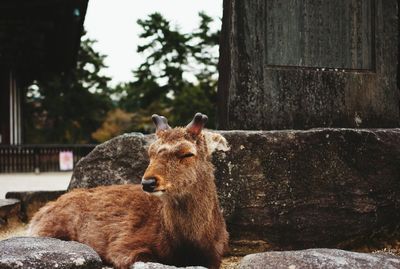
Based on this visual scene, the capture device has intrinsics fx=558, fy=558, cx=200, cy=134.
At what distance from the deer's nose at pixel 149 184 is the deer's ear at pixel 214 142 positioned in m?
0.87

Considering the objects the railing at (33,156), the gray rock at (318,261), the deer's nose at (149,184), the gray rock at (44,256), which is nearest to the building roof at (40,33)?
the railing at (33,156)

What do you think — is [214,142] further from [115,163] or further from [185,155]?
[115,163]

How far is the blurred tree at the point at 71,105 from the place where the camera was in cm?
3227

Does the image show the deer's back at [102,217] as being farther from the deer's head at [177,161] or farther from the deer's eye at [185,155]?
the deer's eye at [185,155]

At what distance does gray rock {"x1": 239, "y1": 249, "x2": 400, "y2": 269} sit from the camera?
3.49m

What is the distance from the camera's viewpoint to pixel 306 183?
517 cm

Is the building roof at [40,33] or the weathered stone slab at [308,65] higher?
the building roof at [40,33]

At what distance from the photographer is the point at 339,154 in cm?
528


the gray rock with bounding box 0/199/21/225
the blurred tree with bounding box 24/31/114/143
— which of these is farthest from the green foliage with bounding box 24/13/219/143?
the gray rock with bounding box 0/199/21/225

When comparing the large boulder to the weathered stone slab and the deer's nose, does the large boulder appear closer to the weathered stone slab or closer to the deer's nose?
the weathered stone slab

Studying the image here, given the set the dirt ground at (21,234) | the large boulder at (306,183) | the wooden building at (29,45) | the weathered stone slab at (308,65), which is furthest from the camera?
the wooden building at (29,45)

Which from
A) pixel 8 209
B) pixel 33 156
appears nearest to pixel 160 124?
pixel 8 209

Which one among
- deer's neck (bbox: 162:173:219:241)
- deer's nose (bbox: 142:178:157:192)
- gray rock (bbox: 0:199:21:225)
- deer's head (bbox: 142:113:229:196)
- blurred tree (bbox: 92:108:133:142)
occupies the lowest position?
gray rock (bbox: 0:199:21:225)

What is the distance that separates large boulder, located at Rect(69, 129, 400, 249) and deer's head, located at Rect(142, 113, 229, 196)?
0.91m
